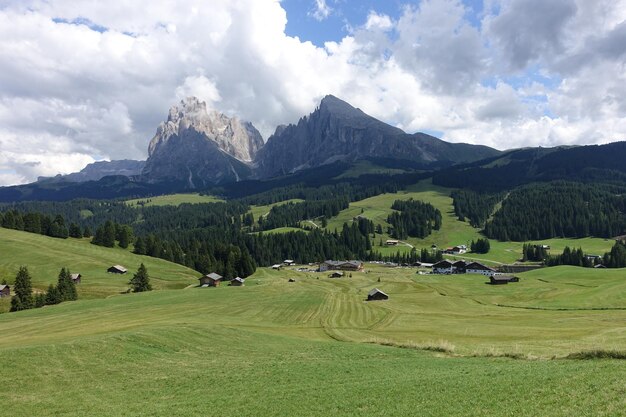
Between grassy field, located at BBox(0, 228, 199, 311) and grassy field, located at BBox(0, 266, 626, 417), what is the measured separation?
120 feet

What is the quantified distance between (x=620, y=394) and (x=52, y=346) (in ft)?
136

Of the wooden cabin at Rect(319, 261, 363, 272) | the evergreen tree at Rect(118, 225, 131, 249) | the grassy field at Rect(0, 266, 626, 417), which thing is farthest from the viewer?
the wooden cabin at Rect(319, 261, 363, 272)

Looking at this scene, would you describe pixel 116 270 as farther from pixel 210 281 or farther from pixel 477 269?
pixel 477 269

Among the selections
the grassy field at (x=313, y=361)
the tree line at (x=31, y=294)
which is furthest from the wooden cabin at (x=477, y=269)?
the tree line at (x=31, y=294)

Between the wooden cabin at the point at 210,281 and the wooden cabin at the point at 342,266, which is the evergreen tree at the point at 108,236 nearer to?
the wooden cabin at the point at 210,281

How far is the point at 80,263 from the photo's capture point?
135250mm

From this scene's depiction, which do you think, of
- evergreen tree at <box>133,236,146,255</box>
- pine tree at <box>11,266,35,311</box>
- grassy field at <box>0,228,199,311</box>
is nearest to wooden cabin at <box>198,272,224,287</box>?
grassy field at <box>0,228,199,311</box>

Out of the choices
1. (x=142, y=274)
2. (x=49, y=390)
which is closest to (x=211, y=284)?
(x=142, y=274)

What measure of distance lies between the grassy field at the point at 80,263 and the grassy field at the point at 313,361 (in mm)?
36501

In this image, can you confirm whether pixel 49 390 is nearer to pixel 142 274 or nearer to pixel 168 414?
pixel 168 414

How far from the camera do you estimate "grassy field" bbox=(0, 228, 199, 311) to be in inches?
4700

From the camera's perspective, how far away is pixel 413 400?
23.7 metres

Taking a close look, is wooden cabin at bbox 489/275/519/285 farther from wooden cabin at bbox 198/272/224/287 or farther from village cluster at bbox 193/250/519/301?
wooden cabin at bbox 198/272/224/287

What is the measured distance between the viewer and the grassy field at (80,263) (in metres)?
119
